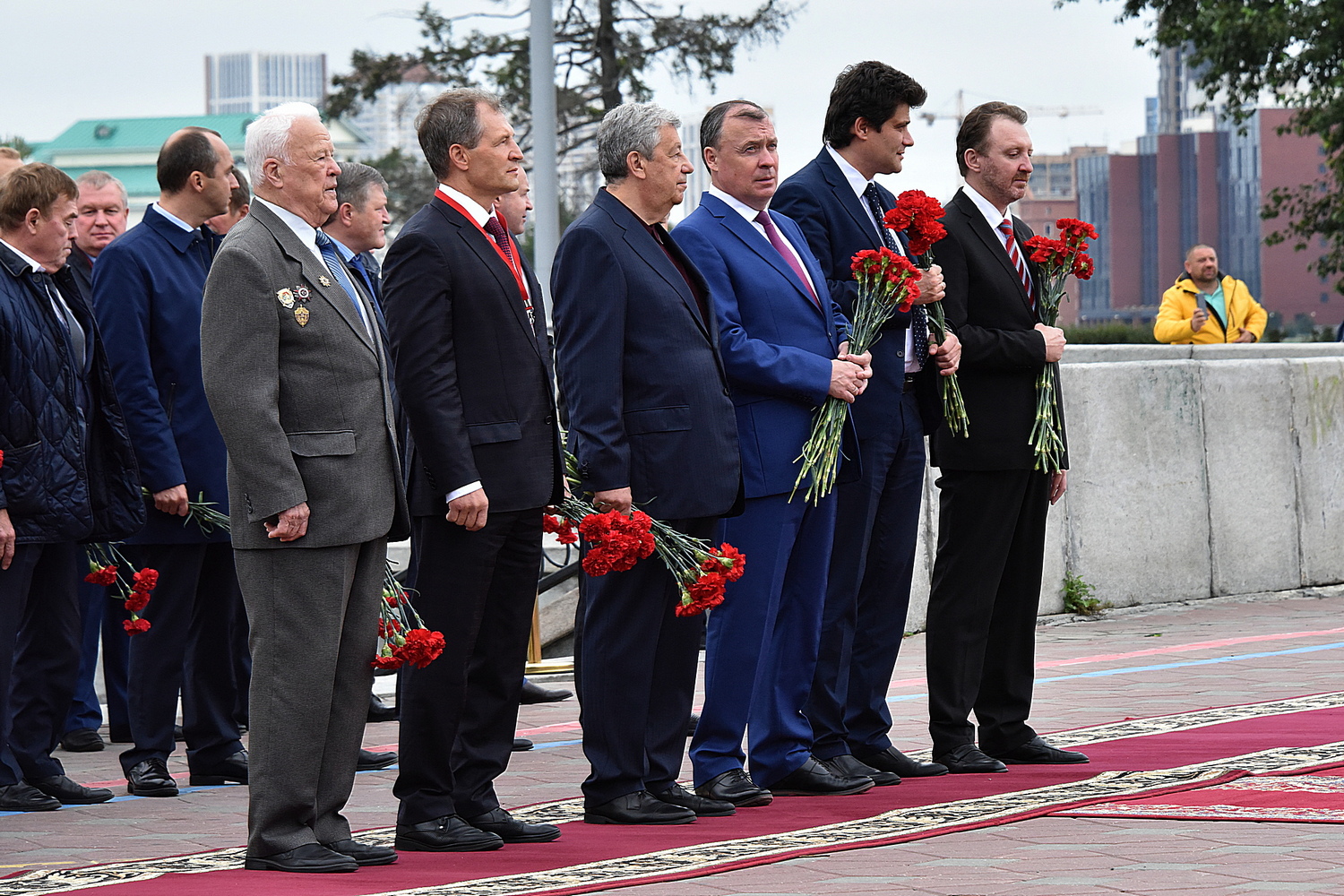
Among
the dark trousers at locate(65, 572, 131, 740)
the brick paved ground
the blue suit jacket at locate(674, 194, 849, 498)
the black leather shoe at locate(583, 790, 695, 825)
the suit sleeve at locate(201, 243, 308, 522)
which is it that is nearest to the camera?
the brick paved ground

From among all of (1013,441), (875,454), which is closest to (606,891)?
(875,454)

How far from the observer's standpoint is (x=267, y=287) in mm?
5039

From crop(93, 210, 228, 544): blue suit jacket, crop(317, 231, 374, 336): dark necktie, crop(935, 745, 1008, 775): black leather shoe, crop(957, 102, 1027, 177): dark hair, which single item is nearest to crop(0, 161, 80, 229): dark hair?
crop(93, 210, 228, 544): blue suit jacket

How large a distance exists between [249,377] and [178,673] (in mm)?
2304

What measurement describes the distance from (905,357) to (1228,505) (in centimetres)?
626

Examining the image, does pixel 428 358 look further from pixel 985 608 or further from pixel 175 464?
pixel 985 608

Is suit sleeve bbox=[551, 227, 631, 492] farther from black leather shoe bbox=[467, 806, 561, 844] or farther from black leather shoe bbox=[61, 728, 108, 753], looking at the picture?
black leather shoe bbox=[61, 728, 108, 753]

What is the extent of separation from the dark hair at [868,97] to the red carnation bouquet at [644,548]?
1543 mm

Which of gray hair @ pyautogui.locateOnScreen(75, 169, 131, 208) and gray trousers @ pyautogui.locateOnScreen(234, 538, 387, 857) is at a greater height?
gray hair @ pyautogui.locateOnScreen(75, 169, 131, 208)

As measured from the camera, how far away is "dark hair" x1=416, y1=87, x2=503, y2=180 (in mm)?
5527

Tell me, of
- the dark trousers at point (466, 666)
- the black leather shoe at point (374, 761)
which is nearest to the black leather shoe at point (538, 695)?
the black leather shoe at point (374, 761)

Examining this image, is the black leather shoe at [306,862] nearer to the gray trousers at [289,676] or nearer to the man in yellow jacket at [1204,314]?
the gray trousers at [289,676]

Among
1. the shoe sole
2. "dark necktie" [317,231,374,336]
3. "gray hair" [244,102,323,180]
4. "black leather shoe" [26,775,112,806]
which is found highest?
"gray hair" [244,102,323,180]

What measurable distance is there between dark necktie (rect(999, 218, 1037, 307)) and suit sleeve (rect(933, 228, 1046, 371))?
18 cm
